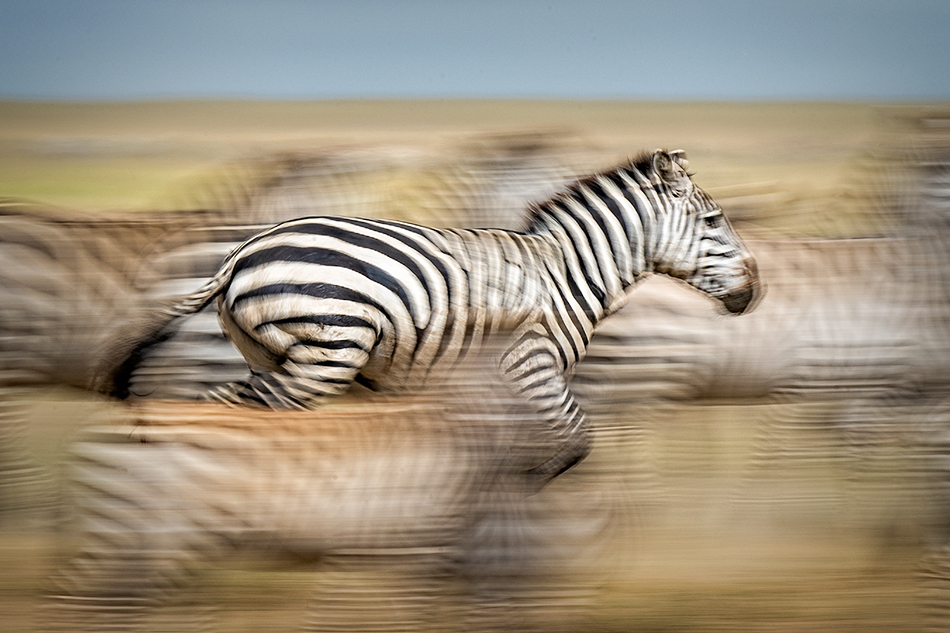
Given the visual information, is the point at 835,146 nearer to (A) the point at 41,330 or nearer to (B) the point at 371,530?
(B) the point at 371,530

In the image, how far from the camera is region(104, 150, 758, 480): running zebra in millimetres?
1473

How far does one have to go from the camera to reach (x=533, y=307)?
5.35 ft

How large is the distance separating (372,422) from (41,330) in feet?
2.56

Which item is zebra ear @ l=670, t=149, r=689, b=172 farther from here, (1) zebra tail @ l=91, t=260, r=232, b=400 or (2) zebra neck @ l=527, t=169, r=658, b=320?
(1) zebra tail @ l=91, t=260, r=232, b=400

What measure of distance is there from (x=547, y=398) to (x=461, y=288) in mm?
281

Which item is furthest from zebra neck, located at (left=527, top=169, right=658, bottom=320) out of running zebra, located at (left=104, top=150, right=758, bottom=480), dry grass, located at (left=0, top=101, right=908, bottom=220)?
dry grass, located at (left=0, top=101, right=908, bottom=220)

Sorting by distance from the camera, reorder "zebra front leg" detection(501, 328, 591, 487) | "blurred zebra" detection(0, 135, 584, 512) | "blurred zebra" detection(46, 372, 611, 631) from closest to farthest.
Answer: "blurred zebra" detection(46, 372, 611, 631)
"zebra front leg" detection(501, 328, 591, 487)
"blurred zebra" detection(0, 135, 584, 512)

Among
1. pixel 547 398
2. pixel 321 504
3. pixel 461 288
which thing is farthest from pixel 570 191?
pixel 321 504

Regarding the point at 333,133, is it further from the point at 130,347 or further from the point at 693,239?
the point at 693,239

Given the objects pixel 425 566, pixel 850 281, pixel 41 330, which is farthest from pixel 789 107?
pixel 41 330

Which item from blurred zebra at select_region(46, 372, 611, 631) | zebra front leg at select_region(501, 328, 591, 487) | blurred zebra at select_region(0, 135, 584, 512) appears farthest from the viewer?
blurred zebra at select_region(0, 135, 584, 512)

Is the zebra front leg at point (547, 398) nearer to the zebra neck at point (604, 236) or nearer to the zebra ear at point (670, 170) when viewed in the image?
the zebra neck at point (604, 236)

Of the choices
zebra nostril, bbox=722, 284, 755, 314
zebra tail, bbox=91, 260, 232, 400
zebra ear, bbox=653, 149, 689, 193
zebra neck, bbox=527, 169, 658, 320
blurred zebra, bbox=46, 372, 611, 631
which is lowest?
blurred zebra, bbox=46, 372, 611, 631

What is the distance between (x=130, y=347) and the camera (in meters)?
1.67
